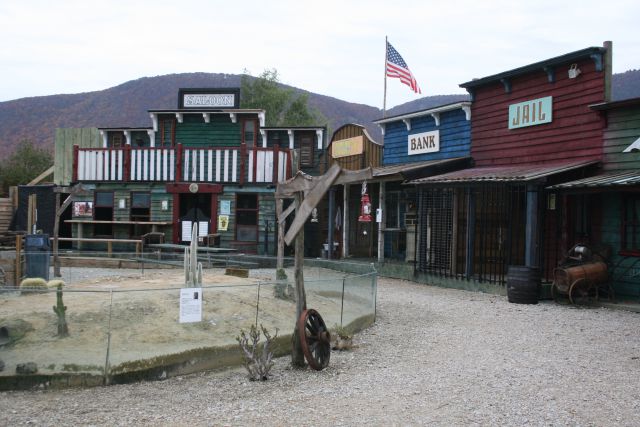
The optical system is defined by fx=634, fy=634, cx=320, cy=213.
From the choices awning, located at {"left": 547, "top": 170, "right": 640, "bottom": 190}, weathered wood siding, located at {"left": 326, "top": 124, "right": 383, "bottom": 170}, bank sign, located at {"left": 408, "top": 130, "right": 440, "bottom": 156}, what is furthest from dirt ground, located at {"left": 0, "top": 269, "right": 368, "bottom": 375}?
weathered wood siding, located at {"left": 326, "top": 124, "right": 383, "bottom": 170}

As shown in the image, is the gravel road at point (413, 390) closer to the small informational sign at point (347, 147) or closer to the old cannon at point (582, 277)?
the old cannon at point (582, 277)

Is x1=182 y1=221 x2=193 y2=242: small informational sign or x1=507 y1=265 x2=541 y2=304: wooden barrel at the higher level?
x1=182 y1=221 x2=193 y2=242: small informational sign

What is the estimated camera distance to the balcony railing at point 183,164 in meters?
24.2

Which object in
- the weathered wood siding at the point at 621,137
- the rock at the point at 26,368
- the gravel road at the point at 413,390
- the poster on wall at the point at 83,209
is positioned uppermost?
the weathered wood siding at the point at 621,137

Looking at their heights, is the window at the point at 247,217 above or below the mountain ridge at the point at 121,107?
below

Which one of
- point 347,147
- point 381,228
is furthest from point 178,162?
point 381,228

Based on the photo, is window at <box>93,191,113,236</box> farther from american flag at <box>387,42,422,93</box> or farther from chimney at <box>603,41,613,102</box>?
chimney at <box>603,41,613,102</box>

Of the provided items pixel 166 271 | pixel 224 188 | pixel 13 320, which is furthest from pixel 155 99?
pixel 13 320

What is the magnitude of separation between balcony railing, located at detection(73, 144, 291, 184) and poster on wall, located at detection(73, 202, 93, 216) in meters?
1.00

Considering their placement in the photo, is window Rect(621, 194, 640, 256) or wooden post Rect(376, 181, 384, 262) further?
wooden post Rect(376, 181, 384, 262)

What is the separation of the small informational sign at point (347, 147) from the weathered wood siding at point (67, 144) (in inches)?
445

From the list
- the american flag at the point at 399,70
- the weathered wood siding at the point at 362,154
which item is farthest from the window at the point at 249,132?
the american flag at the point at 399,70

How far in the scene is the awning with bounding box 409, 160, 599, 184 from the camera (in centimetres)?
1391

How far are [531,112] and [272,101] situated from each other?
3153cm
